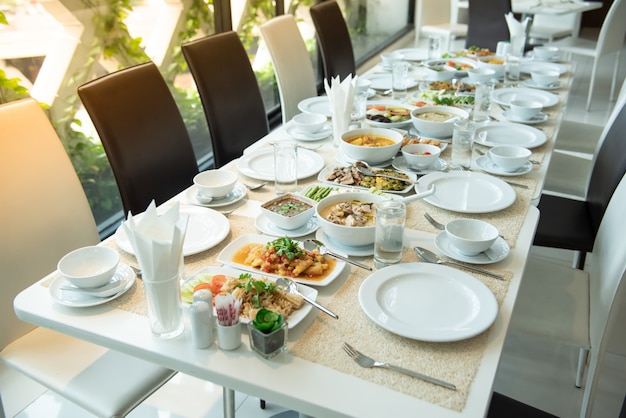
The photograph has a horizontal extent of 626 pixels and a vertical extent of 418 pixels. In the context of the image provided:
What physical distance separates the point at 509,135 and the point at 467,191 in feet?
1.76

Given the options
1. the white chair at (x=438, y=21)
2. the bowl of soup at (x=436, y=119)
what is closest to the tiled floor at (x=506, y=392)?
the bowl of soup at (x=436, y=119)

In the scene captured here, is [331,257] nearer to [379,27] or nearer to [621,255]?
[621,255]

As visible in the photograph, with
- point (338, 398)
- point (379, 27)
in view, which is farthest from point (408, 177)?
point (379, 27)

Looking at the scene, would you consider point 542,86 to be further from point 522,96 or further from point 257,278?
point 257,278

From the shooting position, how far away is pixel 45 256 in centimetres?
149

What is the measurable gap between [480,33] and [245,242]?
3754 millimetres

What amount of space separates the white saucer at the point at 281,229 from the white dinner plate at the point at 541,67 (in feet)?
6.05

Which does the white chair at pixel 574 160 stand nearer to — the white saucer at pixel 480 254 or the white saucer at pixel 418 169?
the white saucer at pixel 418 169

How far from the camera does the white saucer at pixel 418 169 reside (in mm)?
1676

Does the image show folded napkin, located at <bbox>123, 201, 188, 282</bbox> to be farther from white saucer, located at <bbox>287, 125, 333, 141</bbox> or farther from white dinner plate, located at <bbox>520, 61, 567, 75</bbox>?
white dinner plate, located at <bbox>520, 61, 567, 75</bbox>

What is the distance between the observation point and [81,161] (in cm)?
257

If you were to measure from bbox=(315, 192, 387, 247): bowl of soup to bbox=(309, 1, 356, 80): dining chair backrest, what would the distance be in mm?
1609

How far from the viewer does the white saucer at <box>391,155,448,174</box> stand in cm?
168

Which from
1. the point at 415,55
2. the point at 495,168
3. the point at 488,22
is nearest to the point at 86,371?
the point at 495,168
